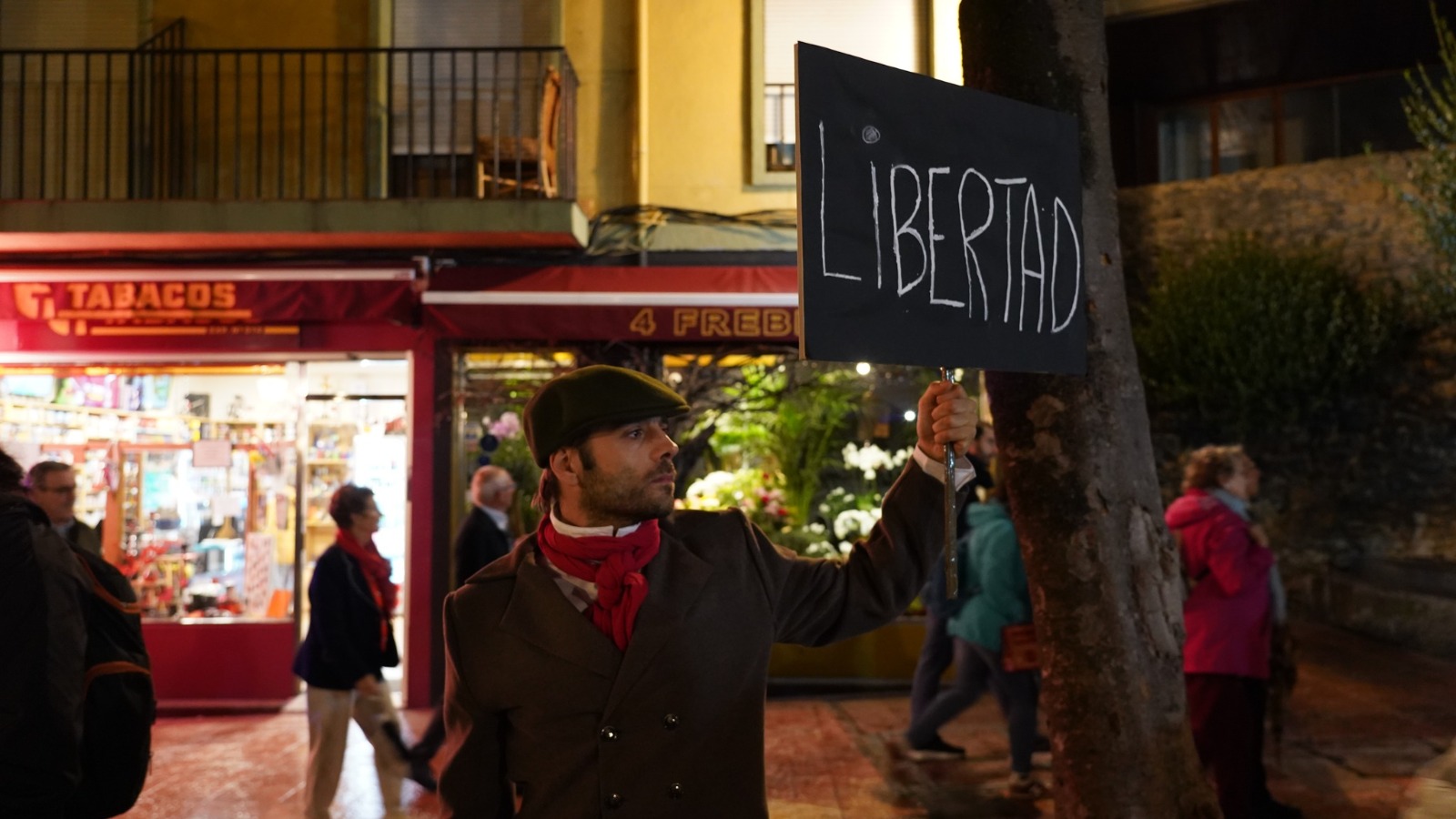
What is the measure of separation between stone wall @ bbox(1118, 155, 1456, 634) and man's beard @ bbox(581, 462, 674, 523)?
13.0 meters

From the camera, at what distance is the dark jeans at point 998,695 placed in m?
6.94

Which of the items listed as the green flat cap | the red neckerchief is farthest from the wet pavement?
the green flat cap

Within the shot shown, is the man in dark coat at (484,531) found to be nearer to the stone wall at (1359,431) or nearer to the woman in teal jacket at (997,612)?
the woman in teal jacket at (997,612)

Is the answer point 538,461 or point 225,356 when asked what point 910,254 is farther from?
point 225,356

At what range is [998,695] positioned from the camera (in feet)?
23.6

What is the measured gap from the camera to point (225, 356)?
1010 centimetres

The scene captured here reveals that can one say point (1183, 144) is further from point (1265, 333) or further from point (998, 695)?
point (998, 695)

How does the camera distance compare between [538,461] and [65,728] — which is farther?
[65,728]

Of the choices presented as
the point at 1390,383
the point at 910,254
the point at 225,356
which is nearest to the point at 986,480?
the point at 910,254

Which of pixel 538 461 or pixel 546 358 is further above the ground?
pixel 546 358

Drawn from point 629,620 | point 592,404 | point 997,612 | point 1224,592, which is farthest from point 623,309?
point 629,620

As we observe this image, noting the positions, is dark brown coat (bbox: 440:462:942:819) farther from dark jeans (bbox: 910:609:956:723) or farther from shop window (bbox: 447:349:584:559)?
shop window (bbox: 447:349:584:559)

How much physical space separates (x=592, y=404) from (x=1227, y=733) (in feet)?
14.0

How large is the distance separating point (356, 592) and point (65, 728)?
118 inches
